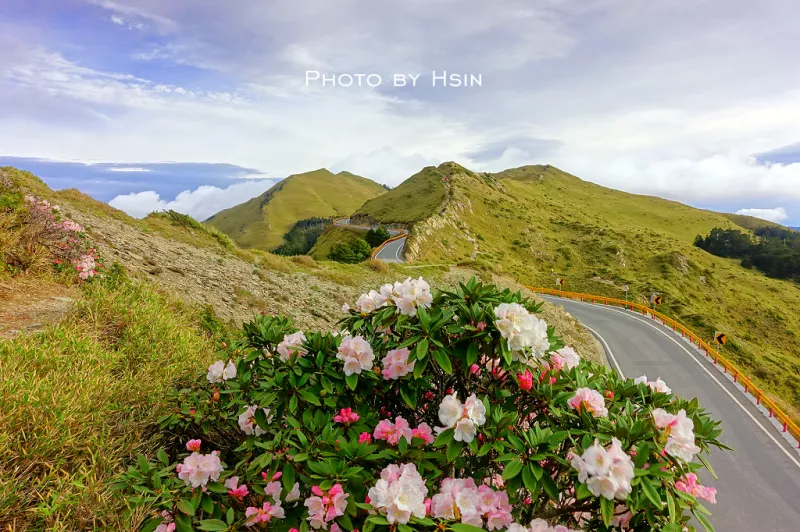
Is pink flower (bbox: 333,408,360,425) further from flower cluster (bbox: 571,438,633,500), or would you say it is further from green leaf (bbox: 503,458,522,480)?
flower cluster (bbox: 571,438,633,500)

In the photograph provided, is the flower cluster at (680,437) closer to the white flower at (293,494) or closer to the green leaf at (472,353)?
the green leaf at (472,353)

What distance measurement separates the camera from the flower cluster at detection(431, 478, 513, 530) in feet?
8.26

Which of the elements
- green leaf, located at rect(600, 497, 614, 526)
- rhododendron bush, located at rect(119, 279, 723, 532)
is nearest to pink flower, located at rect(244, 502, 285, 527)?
rhododendron bush, located at rect(119, 279, 723, 532)

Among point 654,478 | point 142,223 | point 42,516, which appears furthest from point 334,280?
point 654,478

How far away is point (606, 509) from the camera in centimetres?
233

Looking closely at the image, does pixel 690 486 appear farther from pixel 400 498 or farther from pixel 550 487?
pixel 400 498

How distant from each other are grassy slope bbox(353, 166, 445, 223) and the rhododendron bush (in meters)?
56.0

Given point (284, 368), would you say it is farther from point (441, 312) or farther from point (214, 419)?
→ point (441, 312)

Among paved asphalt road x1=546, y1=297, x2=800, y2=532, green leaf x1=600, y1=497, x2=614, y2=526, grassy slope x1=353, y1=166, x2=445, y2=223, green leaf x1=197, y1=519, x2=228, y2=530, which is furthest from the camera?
grassy slope x1=353, y1=166, x2=445, y2=223

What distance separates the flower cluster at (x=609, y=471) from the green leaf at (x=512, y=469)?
0.39m

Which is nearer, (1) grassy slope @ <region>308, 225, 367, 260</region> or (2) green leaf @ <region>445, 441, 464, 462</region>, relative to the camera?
(2) green leaf @ <region>445, 441, 464, 462</region>

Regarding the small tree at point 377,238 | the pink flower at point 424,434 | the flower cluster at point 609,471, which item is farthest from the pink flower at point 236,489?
the small tree at point 377,238

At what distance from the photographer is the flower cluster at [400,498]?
2344mm

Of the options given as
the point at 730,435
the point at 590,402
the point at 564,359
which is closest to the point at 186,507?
the point at 590,402
